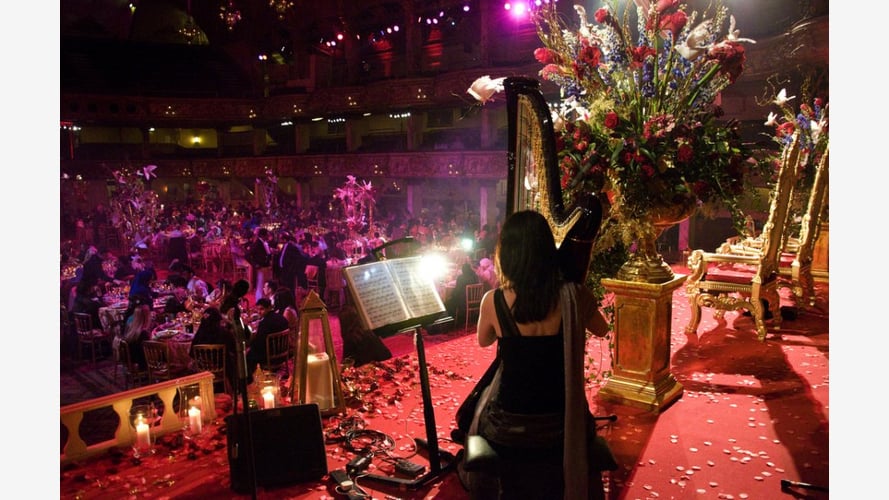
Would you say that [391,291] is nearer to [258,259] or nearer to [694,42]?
[694,42]

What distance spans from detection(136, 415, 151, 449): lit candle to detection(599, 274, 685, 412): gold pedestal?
3.45 m

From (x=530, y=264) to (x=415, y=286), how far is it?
50.2 inches

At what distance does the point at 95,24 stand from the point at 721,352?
105 ft

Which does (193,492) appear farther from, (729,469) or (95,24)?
(95,24)

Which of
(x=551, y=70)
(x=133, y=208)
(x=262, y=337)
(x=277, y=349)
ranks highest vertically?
(x=551, y=70)

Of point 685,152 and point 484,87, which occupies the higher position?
point 484,87

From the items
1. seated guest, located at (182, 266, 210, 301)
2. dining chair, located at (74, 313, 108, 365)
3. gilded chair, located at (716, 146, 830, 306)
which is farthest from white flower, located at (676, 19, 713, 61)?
dining chair, located at (74, 313, 108, 365)

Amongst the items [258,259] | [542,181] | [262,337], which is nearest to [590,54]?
[542,181]

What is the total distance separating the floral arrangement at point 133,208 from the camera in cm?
1488

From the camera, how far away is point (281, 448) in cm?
371

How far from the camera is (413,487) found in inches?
140

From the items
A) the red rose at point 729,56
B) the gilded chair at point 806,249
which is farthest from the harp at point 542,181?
the gilded chair at point 806,249

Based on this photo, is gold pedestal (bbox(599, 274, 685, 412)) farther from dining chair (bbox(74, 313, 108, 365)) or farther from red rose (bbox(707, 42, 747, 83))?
dining chair (bbox(74, 313, 108, 365))

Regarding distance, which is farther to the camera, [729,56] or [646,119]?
[646,119]
